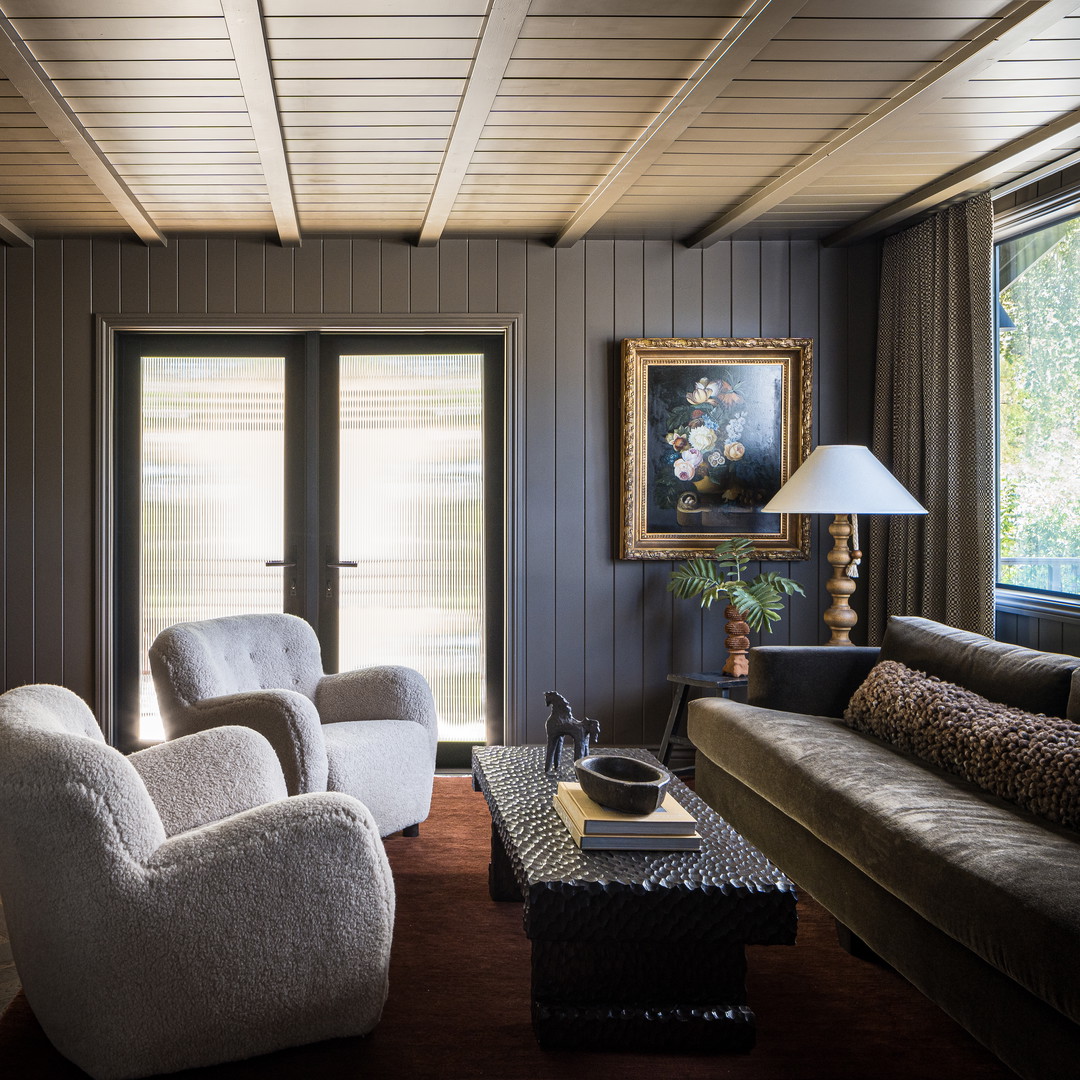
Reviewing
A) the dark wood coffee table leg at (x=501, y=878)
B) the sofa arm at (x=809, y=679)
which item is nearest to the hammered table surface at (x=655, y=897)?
the dark wood coffee table leg at (x=501, y=878)

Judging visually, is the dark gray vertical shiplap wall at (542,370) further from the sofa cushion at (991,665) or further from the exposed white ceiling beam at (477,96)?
the sofa cushion at (991,665)

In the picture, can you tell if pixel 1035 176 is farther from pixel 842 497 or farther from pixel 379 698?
pixel 379 698

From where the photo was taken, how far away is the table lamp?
3572 millimetres

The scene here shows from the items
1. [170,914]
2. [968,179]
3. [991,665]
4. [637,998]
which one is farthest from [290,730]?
[968,179]

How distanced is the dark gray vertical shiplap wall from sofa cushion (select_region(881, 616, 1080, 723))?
1.28 metres

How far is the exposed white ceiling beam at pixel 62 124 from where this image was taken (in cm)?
242

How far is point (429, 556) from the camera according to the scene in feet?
14.5

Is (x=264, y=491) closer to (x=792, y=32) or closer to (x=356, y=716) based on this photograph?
(x=356, y=716)

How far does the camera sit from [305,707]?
271cm

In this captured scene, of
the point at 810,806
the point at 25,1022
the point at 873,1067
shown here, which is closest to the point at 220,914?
the point at 25,1022

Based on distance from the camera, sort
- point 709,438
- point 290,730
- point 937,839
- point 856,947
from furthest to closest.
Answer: point 709,438 < point 290,730 < point 856,947 < point 937,839

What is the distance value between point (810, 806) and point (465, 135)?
2.24 meters

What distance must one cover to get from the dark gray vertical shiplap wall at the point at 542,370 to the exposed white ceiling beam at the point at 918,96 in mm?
535

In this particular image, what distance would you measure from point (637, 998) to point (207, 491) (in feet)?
10.5
